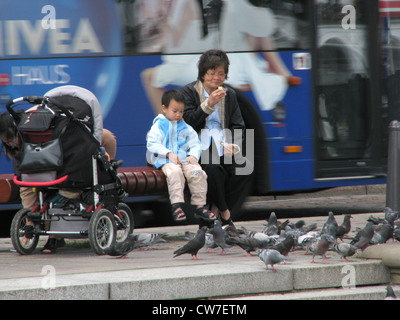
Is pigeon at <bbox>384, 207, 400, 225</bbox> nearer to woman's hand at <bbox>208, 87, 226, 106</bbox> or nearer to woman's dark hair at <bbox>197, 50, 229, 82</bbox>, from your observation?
woman's hand at <bbox>208, 87, 226, 106</bbox>

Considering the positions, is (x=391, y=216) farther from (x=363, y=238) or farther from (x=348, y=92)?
(x=348, y=92)

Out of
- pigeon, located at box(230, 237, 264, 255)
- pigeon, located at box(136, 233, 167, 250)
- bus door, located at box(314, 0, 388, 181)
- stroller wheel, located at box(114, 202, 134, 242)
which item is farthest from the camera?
bus door, located at box(314, 0, 388, 181)

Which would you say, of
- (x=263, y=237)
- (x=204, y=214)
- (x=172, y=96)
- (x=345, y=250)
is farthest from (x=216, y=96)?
(x=345, y=250)

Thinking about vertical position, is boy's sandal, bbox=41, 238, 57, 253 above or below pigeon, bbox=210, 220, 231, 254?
below

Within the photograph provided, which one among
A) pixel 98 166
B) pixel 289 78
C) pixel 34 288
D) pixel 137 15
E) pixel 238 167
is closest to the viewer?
pixel 34 288

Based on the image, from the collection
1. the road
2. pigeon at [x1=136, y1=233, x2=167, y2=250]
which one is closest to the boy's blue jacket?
pigeon at [x1=136, y1=233, x2=167, y2=250]

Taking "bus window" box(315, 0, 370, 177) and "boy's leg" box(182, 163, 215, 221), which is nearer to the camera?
"boy's leg" box(182, 163, 215, 221)

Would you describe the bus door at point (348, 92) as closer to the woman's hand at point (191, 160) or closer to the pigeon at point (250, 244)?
the woman's hand at point (191, 160)

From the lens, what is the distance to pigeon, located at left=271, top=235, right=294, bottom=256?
228 inches
